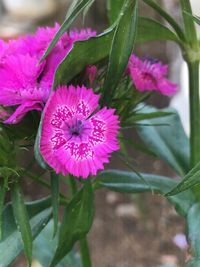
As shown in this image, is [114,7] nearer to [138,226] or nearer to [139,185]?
[139,185]

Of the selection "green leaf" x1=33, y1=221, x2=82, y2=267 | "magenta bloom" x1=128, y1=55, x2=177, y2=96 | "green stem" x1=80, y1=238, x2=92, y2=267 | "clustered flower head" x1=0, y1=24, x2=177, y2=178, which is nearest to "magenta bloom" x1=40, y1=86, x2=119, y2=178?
"clustered flower head" x1=0, y1=24, x2=177, y2=178

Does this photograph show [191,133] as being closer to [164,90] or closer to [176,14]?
[164,90]

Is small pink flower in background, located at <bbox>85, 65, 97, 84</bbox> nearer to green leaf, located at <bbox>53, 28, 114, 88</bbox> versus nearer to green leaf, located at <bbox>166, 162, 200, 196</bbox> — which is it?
green leaf, located at <bbox>53, 28, 114, 88</bbox>

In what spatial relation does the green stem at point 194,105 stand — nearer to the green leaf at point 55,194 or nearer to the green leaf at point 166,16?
the green leaf at point 166,16

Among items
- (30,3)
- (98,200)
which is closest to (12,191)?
(98,200)

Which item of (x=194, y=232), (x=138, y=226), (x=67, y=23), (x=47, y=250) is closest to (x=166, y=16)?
(x=67, y=23)

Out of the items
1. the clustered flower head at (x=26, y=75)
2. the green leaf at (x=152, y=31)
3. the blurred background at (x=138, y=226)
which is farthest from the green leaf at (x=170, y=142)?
the blurred background at (x=138, y=226)

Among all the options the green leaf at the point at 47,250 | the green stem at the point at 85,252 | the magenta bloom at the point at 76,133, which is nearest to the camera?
the magenta bloom at the point at 76,133
